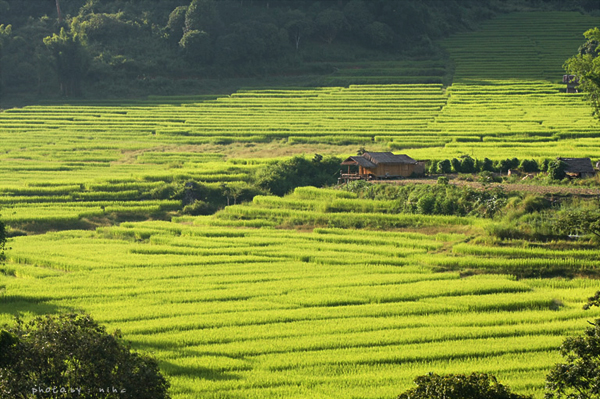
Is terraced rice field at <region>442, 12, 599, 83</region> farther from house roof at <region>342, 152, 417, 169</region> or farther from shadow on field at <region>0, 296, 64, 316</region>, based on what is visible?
shadow on field at <region>0, 296, 64, 316</region>

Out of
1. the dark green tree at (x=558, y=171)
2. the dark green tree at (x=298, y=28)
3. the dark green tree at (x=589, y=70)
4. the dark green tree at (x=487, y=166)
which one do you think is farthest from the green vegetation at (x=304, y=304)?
the dark green tree at (x=298, y=28)

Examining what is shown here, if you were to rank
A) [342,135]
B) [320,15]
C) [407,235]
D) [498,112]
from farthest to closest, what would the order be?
1. [320,15]
2. [498,112]
3. [342,135]
4. [407,235]

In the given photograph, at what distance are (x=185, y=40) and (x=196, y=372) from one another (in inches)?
2103

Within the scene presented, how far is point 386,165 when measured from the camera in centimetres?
3472

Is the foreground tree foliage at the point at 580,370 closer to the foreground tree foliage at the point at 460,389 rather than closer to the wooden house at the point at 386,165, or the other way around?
the foreground tree foliage at the point at 460,389

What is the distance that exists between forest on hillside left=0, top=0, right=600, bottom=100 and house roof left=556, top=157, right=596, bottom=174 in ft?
122

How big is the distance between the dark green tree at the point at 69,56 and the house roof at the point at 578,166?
4364 centimetres

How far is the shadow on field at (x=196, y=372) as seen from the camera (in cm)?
1374

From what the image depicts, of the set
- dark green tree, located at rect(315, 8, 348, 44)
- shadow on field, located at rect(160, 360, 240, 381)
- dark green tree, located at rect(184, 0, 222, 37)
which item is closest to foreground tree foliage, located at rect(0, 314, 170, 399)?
shadow on field, located at rect(160, 360, 240, 381)

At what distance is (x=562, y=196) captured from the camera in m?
26.9

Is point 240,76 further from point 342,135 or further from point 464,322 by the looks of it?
point 464,322

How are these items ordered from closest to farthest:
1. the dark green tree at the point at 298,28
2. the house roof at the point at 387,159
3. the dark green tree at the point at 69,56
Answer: the house roof at the point at 387,159, the dark green tree at the point at 69,56, the dark green tree at the point at 298,28

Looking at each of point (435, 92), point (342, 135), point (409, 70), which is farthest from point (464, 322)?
point (409, 70)

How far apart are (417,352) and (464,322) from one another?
2428 millimetres
